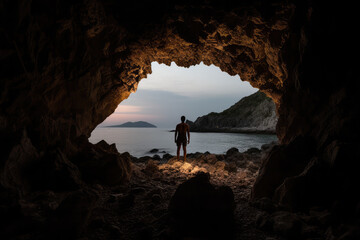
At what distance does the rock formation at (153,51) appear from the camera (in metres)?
3.53

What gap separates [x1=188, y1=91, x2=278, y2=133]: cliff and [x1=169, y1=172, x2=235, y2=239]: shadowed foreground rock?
62.8 metres

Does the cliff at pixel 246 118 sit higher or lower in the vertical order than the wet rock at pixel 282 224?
higher

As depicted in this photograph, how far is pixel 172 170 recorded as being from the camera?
848 centimetres

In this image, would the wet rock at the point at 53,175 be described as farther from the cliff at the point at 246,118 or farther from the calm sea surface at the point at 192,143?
the cliff at the point at 246,118

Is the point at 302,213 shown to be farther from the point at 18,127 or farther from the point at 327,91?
the point at 18,127

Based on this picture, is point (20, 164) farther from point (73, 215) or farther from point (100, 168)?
point (73, 215)

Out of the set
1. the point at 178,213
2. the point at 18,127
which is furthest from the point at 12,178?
the point at 178,213

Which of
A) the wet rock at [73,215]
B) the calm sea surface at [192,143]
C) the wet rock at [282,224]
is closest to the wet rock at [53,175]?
the wet rock at [73,215]

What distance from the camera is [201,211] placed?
3316 mm

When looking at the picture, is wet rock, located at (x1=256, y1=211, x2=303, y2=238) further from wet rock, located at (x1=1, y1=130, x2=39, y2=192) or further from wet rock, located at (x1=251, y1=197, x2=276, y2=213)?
wet rock, located at (x1=1, y1=130, x2=39, y2=192)

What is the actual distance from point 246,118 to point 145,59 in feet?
262

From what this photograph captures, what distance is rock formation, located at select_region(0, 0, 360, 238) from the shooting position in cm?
353

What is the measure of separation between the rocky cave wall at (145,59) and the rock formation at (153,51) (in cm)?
2

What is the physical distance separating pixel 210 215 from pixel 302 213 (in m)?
1.70
